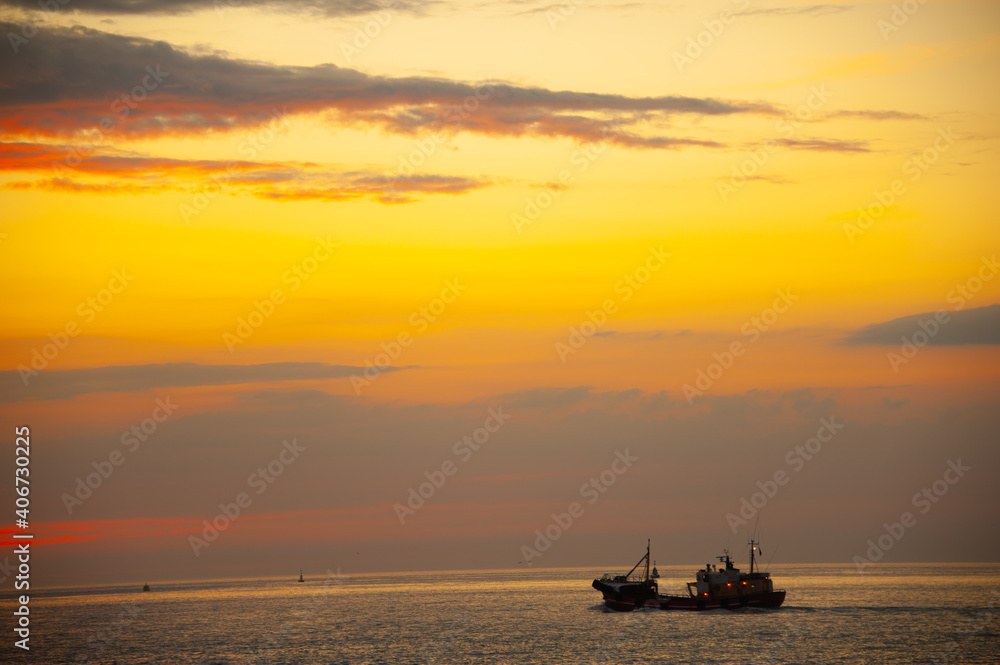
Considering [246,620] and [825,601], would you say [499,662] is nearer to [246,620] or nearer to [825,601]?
[246,620]

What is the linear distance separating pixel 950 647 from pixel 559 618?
2855 inches

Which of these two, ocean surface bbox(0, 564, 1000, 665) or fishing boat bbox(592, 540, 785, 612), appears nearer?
ocean surface bbox(0, 564, 1000, 665)

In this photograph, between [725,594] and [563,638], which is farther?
[725,594]

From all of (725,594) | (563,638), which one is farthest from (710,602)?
(563,638)

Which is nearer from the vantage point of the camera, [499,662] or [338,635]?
[499,662]

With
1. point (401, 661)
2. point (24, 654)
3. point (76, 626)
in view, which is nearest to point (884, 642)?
point (401, 661)

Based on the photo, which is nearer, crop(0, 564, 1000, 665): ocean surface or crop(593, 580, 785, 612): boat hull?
crop(0, 564, 1000, 665): ocean surface

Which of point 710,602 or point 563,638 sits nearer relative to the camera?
point 563,638

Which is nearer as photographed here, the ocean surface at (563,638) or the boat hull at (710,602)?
the ocean surface at (563,638)

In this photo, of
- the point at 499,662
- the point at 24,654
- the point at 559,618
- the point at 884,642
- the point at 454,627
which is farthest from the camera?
the point at 559,618

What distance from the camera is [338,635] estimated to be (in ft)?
455

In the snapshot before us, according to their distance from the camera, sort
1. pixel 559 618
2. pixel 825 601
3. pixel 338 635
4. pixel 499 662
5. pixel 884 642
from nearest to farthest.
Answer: pixel 499 662 < pixel 884 642 < pixel 338 635 < pixel 559 618 < pixel 825 601

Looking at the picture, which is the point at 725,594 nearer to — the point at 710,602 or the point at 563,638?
the point at 710,602

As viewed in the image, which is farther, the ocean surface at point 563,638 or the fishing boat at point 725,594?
the fishing boat at point 725,594
